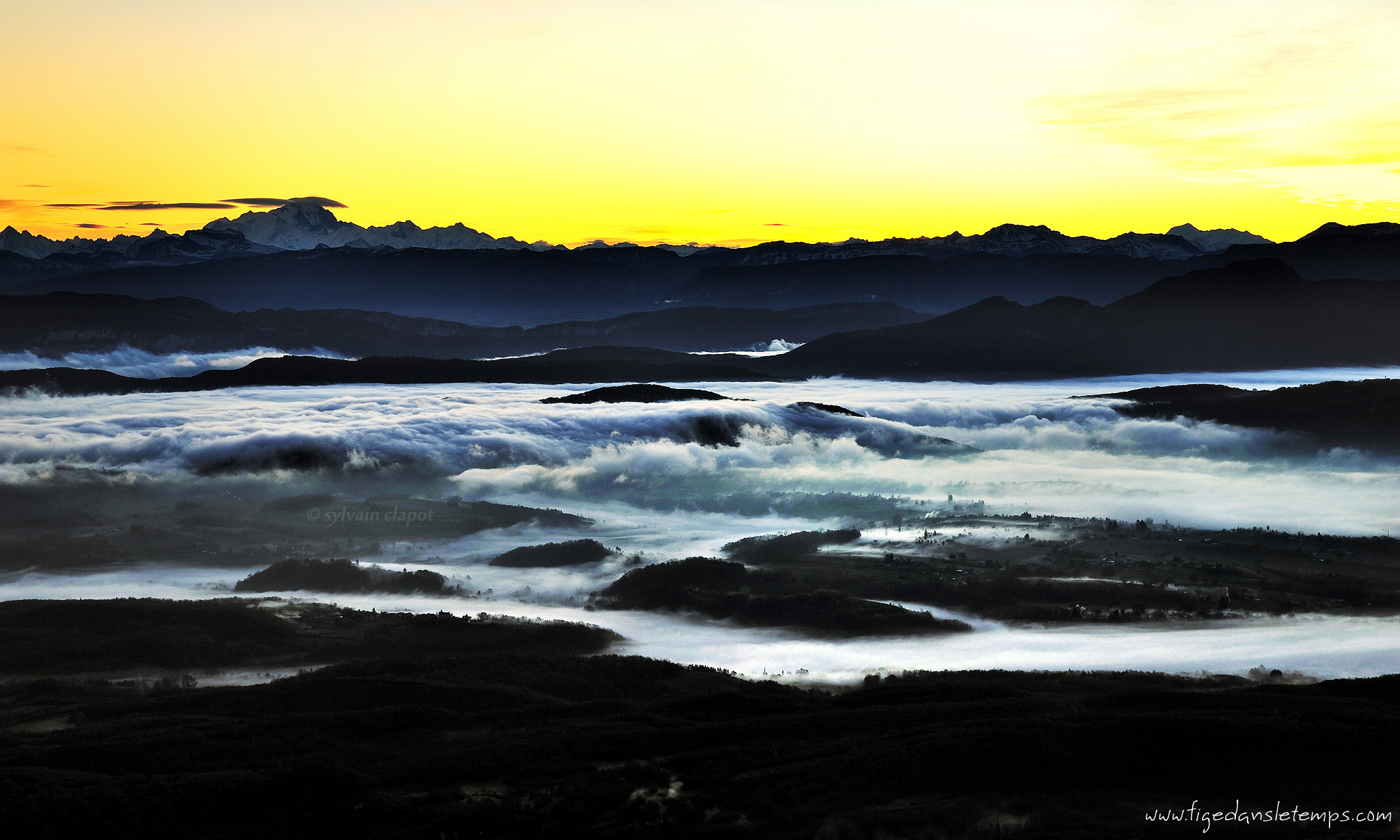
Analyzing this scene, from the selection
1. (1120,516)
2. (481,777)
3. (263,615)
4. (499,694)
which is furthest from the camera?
(1120,516)

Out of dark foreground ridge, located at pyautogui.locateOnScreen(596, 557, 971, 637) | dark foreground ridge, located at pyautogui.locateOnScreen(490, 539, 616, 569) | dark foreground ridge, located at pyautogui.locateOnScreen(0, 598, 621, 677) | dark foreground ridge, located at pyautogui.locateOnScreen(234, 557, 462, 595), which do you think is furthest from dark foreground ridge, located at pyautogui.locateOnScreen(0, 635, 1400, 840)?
dark foreground ridge, located at pyautogui.locateOnScreen(490, 539, 616, 569)

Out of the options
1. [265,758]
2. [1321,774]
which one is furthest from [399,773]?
[1321,774]

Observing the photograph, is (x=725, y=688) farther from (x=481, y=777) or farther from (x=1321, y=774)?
(x=1321, y=774)

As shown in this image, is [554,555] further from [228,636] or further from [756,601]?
[228,636]

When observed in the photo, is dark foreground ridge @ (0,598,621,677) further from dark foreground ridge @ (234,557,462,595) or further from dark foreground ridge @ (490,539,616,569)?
dark foreground ridge @ (490,539,616,569)

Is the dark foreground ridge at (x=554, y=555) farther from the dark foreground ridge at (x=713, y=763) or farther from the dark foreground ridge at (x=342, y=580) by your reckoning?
the dark foreground ridge at (x=713, y=763)

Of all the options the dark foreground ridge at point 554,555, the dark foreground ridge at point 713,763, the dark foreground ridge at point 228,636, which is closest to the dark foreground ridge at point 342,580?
the dark foreground ridge at point 554,555

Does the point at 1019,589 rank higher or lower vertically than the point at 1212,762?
lower

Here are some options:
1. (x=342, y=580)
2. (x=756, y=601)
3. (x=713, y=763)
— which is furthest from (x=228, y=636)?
(x=713, y=763)
